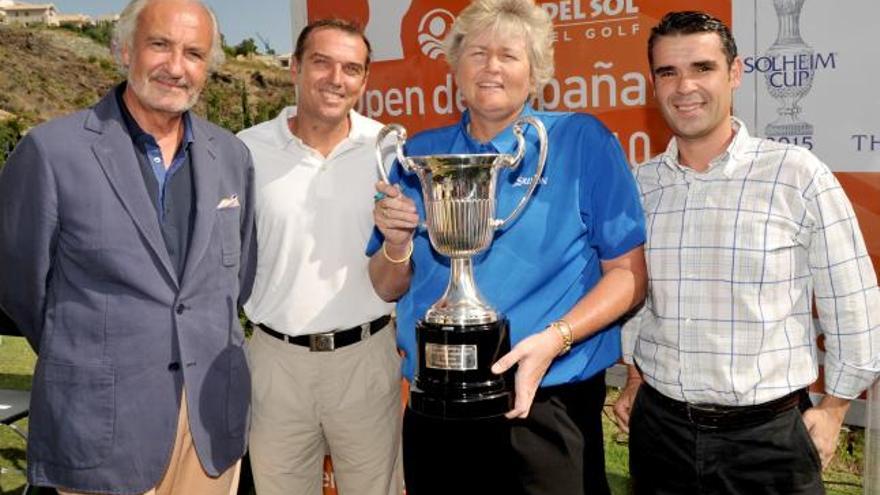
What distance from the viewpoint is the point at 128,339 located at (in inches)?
88.3

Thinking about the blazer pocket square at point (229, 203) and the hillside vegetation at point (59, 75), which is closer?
the blazer pocket square at point (229, 203)

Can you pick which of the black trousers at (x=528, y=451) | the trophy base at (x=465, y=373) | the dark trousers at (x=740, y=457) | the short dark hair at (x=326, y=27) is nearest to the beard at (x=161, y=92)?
the short dark hair at (x=326, y=27)

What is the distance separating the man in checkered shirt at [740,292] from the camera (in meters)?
2.09

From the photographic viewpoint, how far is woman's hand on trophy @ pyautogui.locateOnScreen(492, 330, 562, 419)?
1891 mm

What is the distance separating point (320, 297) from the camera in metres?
2.73

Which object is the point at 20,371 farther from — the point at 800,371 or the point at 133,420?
the point at 800,371

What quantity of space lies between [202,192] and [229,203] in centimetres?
11

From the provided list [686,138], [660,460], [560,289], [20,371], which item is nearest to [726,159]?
[686,138]

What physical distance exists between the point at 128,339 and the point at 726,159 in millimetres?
1676

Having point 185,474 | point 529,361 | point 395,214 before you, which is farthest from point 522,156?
point 185,474

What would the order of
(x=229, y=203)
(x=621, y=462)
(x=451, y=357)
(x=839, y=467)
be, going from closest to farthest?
(x=451, y=357), (x=229, y=203), (x=839, y=467), (x=621, y=462)

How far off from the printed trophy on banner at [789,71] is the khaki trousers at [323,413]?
5.23 feet

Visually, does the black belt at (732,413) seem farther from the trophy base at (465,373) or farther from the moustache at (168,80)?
the moustache at (168,80)

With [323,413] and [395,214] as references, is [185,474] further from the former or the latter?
[395,214]
